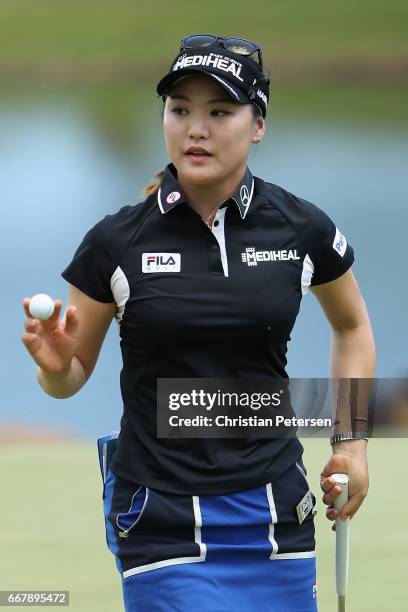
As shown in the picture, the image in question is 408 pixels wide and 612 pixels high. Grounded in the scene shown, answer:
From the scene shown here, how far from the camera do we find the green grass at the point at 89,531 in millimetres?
4262

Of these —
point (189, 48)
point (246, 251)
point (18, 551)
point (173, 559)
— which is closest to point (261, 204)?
point (246, 251)

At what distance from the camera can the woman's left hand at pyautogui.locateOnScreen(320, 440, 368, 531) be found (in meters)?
2.75

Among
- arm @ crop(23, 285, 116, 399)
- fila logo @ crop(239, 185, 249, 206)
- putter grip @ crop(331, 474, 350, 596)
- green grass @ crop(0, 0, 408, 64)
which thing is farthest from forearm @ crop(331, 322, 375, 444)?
green grass @ crop(0, 0, 408, 64)

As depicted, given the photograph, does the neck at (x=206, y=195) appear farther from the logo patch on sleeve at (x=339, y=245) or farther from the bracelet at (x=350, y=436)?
the bracelet at (x=350, y=436)

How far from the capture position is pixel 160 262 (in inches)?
103

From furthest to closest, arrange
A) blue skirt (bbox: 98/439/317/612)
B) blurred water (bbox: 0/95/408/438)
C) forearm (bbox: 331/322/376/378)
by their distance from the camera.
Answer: blurred water (bbox: 0/95/408/438), forearm (bbox: 331/322/376/378), blue skirt (bbox: 98/439/317/612)

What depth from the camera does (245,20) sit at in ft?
35.9

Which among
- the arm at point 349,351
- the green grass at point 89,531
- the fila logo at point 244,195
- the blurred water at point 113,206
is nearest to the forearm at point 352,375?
the arm at point 349,351

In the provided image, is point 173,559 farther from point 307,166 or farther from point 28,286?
point 307,166

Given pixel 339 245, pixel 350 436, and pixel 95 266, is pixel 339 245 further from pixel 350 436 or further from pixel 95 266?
pixel 95 266

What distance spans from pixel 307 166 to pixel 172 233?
629 centimetres

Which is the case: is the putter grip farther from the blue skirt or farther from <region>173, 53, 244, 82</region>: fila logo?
<region>173, 53, 244, 82</region>: fila logo

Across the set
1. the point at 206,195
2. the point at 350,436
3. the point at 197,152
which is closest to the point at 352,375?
the point at 350,436

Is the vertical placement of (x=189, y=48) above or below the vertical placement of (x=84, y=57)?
below
